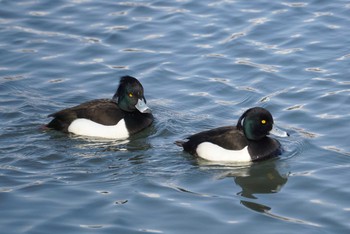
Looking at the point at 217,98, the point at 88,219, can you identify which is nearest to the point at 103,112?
the point at 217,98

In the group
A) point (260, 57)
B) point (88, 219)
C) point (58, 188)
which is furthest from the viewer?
point (260, 57)

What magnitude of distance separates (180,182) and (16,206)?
1.99 meters

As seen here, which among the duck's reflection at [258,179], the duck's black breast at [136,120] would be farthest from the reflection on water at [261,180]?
the duck's black breast at [136,120]

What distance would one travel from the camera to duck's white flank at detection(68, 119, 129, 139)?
1299 centimetres

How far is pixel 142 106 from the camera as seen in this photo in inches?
529

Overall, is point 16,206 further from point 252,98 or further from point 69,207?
point 252,98

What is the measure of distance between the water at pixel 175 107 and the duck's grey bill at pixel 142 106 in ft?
0.87

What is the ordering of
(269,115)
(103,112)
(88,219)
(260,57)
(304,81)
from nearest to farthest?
1. (88,219)
2. (269,115)
3. (103,112)
4. (304,81)
5. (260,57)

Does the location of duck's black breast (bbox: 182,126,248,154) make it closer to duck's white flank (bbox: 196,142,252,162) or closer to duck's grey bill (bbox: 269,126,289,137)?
duck's white flank (bbox: 196,142,252,162)

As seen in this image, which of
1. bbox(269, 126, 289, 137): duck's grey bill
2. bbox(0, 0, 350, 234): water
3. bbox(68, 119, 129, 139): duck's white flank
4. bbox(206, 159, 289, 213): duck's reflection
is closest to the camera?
bbox(0, 0, 350, 234): water

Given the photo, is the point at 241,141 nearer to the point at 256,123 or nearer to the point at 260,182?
the point at 256,123

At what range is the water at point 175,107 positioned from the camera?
1014 cm

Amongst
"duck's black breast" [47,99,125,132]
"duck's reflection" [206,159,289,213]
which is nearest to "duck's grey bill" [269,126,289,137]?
"duck's reflection" [206,159,289,213]

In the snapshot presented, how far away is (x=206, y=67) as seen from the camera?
15000 millimetres
